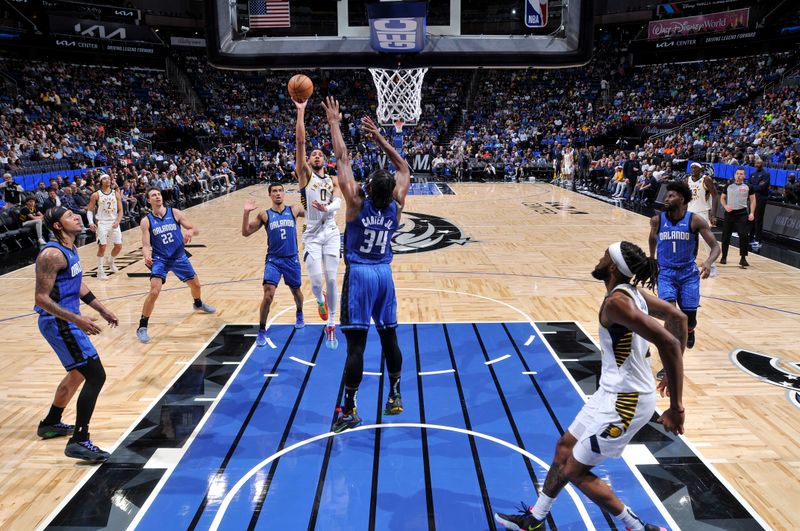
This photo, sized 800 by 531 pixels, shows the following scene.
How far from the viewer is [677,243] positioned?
5355 mm

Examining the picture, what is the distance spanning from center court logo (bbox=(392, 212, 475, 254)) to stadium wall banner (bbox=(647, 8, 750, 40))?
2299 centimetres

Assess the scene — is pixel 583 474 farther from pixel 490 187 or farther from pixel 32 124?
pixel 32 124

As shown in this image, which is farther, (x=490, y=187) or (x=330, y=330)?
(x=490, y=187)

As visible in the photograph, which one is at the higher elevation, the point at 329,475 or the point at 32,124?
the point at 32,124

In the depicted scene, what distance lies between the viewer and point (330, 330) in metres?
6.07

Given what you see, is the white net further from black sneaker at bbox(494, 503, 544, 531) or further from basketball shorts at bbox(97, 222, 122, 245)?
black sneaker at bbox(494, 503, 544, 531)

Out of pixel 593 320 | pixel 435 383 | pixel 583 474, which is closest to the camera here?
pixel 583 474

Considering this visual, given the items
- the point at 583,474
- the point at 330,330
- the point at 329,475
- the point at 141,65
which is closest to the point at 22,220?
the point at 330,330

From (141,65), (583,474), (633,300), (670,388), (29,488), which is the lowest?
(29,488)

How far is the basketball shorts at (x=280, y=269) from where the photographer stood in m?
6.45

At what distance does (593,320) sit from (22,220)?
10.9 m

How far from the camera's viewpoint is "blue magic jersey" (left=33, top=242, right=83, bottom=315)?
13.5ft

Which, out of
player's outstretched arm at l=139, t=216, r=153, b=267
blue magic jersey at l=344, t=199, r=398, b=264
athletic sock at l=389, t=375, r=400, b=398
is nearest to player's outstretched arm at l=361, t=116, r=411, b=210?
blue magic jersey at l=344, t=199, r=398, b=264

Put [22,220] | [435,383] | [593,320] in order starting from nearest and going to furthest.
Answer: [435,383] < [593,320] < [22,220]
